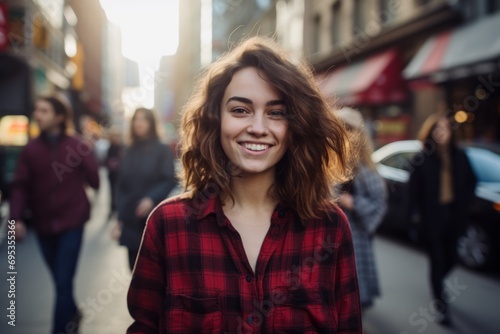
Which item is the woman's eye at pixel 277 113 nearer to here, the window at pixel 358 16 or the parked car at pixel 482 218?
the parked car at pixel 482 218

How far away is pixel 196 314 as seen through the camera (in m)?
1.82

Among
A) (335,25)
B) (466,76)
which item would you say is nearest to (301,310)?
(466,76)

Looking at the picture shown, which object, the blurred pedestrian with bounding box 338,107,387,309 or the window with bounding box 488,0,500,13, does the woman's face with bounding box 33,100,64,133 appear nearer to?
the blurred pedestrian with bounding box 338,107,387,309

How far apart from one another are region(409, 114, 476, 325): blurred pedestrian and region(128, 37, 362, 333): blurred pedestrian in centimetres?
A: 378

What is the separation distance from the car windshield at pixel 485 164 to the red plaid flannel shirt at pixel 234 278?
6135mm

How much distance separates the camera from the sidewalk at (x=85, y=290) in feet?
16.6

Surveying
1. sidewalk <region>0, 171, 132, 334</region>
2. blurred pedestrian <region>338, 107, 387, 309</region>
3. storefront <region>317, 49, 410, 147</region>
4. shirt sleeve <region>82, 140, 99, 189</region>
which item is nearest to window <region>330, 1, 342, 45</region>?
storefront <region>317, 49, 410, 147</region>

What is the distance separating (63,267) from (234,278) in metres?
2.93

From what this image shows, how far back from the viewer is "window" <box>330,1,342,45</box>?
24.5m

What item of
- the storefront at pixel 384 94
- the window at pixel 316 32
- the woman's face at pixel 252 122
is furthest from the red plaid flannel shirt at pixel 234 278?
the window at pixel 316 32

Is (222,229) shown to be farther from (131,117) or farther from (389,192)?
(389,192)

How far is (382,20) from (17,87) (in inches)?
503

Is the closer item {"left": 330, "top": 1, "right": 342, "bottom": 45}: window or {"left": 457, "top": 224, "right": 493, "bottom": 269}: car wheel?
{"left": 457, "top": 224, "right": 493, "bottom": 269}: car wheel

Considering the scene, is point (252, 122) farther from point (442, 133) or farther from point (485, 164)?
point (485, 164)
